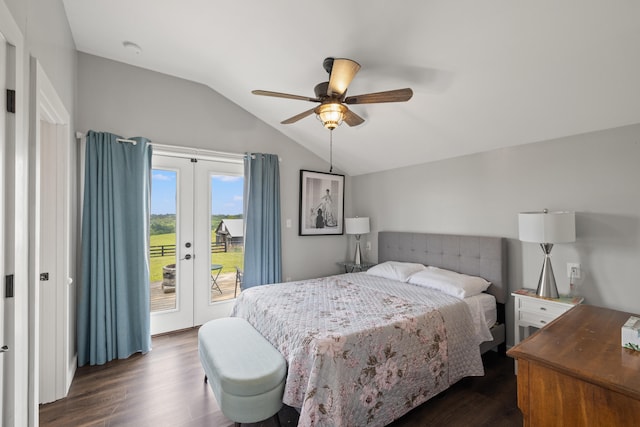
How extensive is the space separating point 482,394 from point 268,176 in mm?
3203

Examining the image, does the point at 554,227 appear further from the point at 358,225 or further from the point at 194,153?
the point at 194,153

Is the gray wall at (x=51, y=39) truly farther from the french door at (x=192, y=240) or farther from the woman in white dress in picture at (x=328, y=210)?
the woman in white dress in picture at (x=328, y=210)

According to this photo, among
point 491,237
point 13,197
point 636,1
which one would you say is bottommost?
point 491,237

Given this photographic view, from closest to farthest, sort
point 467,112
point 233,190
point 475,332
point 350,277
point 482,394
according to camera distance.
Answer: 1. point 482,394
2. point 475,332
3. point 467,112
4. point 350,277
5. point 233,190

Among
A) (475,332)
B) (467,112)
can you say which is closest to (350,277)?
(475,332)

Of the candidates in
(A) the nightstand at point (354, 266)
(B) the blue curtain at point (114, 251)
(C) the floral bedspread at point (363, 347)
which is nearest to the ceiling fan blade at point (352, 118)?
(C) the floral bedspread at point (363, 347)

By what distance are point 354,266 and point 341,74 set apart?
299 cm

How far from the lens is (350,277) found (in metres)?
3.58

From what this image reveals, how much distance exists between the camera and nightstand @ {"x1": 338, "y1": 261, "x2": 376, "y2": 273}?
4344mm

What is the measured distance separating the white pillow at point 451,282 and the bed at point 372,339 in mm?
91

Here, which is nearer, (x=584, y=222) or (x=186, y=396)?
(x=186, y=396)

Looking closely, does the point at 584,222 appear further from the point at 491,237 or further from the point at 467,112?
the point at 467,112

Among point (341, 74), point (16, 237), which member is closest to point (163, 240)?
point (16, 237)

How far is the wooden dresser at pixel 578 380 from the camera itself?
107 cm
